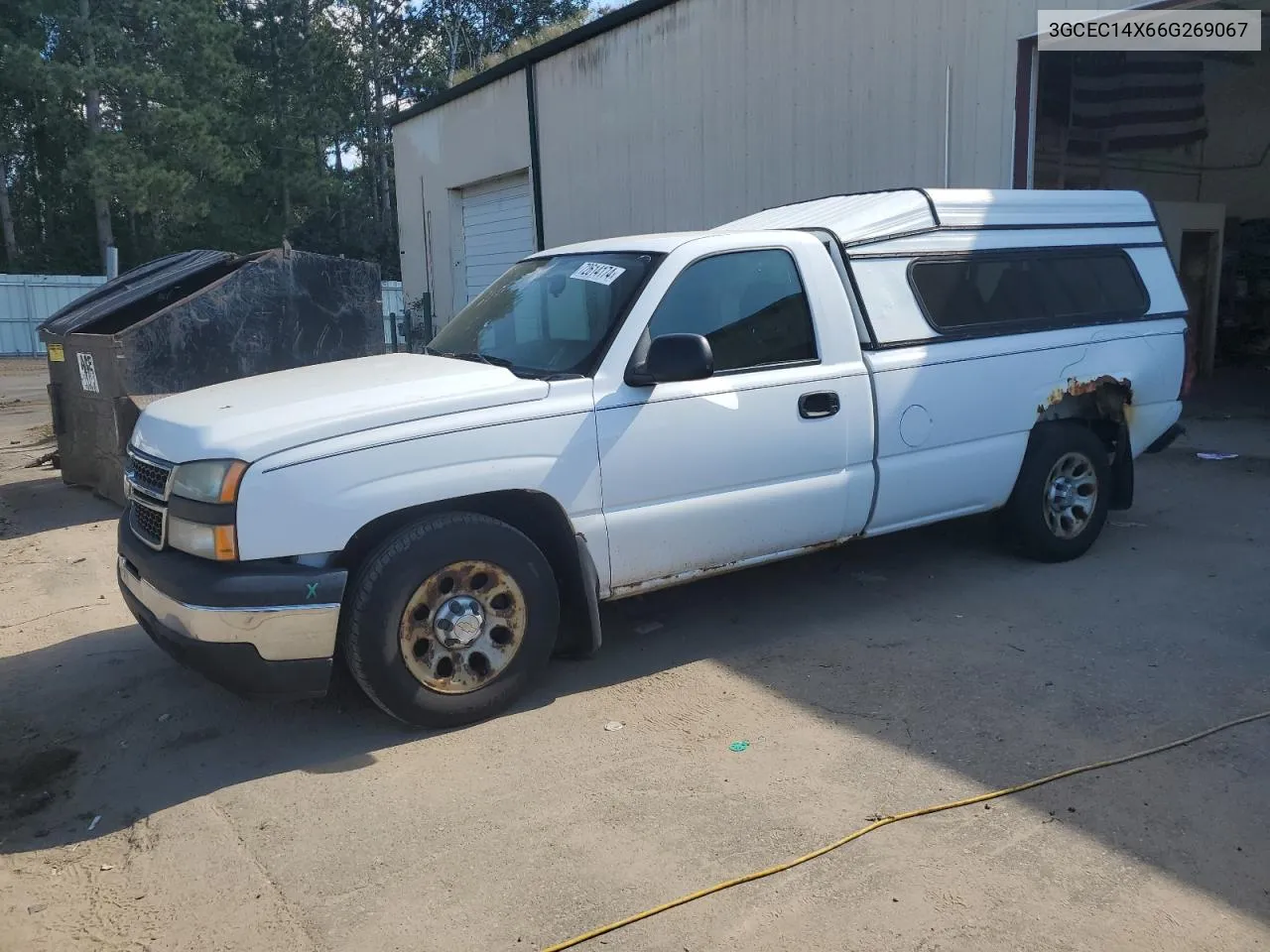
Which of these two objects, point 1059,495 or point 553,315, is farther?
point 1059,495

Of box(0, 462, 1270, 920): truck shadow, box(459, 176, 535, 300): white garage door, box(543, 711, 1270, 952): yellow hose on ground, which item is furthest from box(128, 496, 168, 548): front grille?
box(459, 176, 535, 300): white garage door

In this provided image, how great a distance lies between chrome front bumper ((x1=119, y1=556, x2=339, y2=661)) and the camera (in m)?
3.64

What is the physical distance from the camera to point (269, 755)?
3.97 metres

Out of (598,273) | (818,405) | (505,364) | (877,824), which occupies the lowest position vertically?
(877,824)

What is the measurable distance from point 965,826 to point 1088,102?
437 inches

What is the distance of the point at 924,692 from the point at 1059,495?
223 cm

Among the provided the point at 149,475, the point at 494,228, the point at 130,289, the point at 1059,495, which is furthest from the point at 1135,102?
the point at 149,475

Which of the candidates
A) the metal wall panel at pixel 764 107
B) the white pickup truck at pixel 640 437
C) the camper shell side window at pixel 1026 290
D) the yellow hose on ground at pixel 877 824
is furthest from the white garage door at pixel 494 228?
the yellow hose on ground at pixel 877 824

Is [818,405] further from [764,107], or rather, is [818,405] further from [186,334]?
[764,107]

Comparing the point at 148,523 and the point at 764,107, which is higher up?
the point at 764,107

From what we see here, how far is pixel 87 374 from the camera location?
794cm

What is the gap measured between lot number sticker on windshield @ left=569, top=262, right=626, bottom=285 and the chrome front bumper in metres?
1.93

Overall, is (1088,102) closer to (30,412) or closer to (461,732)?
(461,732)

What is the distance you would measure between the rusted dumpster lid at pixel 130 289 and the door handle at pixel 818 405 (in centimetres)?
573
